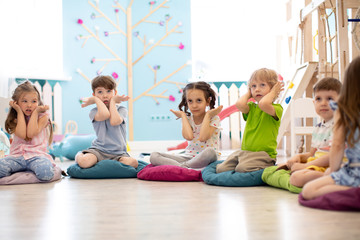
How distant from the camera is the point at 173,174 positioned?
95.2 inches

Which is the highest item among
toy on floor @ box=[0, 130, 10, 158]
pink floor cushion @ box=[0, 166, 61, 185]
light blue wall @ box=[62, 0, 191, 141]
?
light blue wall @ box=[62, 0, 191, 141]

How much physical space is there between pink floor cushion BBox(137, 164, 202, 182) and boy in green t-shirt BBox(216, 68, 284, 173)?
163 mm

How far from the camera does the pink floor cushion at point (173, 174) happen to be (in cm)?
241

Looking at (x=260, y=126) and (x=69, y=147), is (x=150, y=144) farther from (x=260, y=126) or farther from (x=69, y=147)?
(x=260, y=126)

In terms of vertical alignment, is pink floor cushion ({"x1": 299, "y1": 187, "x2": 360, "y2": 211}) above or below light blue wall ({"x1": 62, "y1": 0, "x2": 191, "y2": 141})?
below

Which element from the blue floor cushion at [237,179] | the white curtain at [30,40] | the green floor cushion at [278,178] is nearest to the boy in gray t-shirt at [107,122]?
the blue floor cushion at [237,179]

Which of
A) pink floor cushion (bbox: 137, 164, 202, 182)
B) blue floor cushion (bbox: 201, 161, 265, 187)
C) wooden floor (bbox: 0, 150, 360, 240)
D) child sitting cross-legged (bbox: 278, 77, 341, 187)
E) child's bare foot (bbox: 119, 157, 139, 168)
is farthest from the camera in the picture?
child's bare foot (bbox: 119, 157, 139, 168)

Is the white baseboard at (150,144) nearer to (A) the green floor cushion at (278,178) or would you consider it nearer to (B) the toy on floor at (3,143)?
(B) the toy on floor at (3,143)

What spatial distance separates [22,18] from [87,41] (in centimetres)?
101

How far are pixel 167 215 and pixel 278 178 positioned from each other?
0.77 metres

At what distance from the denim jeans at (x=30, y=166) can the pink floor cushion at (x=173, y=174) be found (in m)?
0.64

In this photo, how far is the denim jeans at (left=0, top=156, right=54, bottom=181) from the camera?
8.02ft

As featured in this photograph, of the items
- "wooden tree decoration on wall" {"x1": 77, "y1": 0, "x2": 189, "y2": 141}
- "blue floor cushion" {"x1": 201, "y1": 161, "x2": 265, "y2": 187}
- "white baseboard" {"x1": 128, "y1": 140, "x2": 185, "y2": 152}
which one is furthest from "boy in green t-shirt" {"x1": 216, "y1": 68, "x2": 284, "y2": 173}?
"wooden tree decoration on wall" {"x1": 77, "y1": 0, "x2": 189, "y2": 141}

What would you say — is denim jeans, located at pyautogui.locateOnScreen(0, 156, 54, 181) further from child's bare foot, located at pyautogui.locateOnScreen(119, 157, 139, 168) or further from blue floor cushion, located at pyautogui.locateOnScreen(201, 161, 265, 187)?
blue floor cushion, located at pyautogui.locateOnScreen(201, 161, 265, 187)
